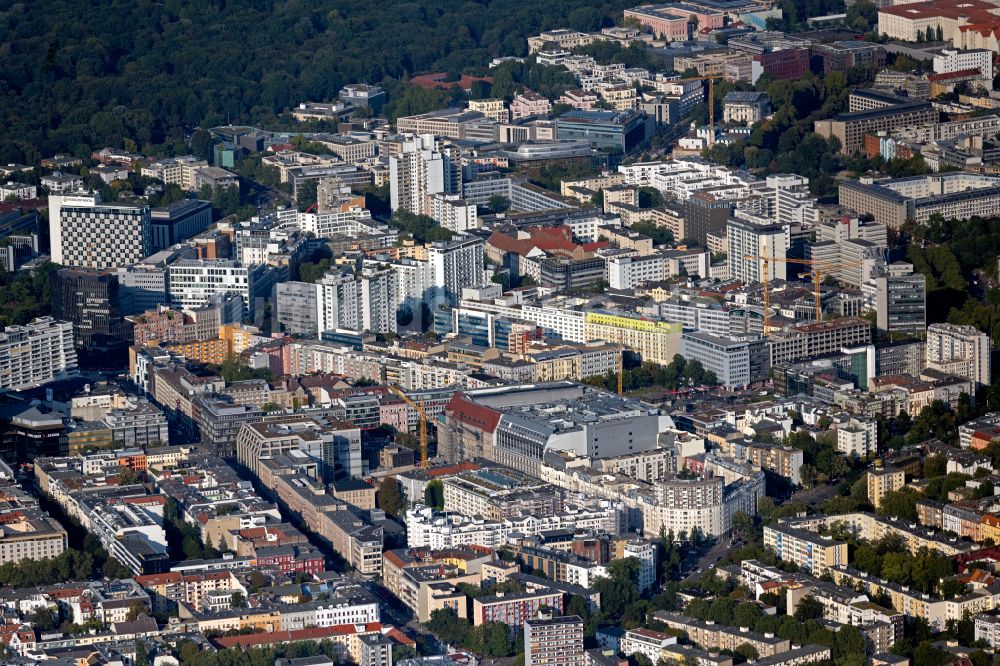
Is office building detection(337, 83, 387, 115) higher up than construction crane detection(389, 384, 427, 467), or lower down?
higher up

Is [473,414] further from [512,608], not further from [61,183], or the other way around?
[61,183]

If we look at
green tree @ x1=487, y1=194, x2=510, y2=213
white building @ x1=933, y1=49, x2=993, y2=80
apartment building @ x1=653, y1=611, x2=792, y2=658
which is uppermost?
white building @ x1=933, y1=49, x2=993, y2=80

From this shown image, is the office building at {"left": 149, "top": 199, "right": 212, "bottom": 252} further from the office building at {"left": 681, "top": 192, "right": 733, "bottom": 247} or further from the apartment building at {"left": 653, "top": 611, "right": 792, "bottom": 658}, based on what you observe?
the apartment building at {"left": 653, "top": 611, "right": 792, "bottom": 658}

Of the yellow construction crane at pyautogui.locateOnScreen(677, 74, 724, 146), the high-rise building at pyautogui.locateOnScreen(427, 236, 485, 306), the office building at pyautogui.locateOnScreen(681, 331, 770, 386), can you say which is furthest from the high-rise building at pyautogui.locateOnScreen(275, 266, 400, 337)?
the yellow construction crane at pyautogui.locateOnScreen(677, 74, 724, 146)

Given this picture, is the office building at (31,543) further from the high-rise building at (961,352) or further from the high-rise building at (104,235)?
the high-rise building at (104,235)

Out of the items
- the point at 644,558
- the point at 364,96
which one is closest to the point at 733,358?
the point at 644,558

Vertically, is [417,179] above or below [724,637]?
above

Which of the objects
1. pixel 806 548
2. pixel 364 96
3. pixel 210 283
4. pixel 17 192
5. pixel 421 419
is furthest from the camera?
pixel 364 96

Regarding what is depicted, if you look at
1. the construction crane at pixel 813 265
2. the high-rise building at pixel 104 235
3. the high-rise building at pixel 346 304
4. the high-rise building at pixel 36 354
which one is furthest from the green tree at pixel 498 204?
the high-rise building at pixel 36 354
